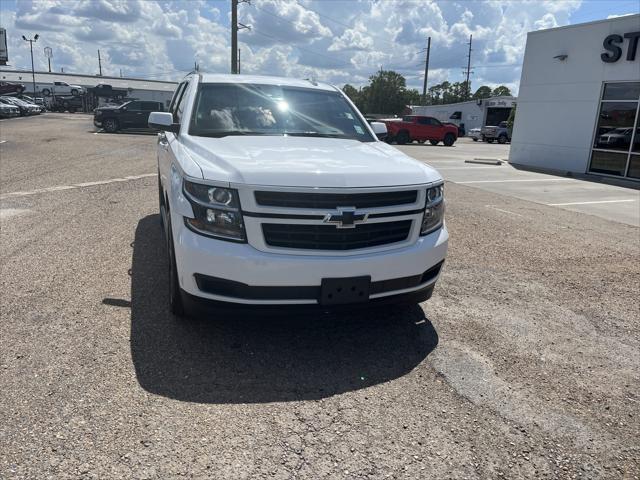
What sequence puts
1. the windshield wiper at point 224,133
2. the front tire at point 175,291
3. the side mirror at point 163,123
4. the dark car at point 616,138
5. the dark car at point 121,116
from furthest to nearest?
the dark car at point 121,116 < the dark car at point 616,138 < the side mirror at point 163,123 < the windshield wiper at point 224,133 < the front tire at point 175,291

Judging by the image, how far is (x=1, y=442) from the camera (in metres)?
2.50

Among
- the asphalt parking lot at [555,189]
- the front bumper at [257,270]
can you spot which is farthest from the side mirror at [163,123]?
the asphalt parking lot at [555,189]

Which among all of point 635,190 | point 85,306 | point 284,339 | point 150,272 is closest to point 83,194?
point 150,272

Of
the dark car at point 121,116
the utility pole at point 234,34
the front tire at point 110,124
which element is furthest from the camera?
the utility pole at point 234,34

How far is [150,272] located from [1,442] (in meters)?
2.61

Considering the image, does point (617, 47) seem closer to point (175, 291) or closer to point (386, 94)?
point (175, 291)

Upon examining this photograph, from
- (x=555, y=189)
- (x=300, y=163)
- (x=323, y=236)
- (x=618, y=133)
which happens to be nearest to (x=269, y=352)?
(x=323, y=236)

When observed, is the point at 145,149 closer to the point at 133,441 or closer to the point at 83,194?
the point at 83,194

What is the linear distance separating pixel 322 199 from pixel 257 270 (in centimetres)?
59

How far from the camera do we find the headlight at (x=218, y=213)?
3127 mm

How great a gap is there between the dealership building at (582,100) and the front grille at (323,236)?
1496 cm

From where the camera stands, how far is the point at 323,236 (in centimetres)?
324

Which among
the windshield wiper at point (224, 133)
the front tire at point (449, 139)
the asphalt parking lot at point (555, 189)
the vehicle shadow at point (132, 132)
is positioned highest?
the windshield wiper at point (224, 133)

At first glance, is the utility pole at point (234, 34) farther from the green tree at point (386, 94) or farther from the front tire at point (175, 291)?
the green tree at point (386, 94)
